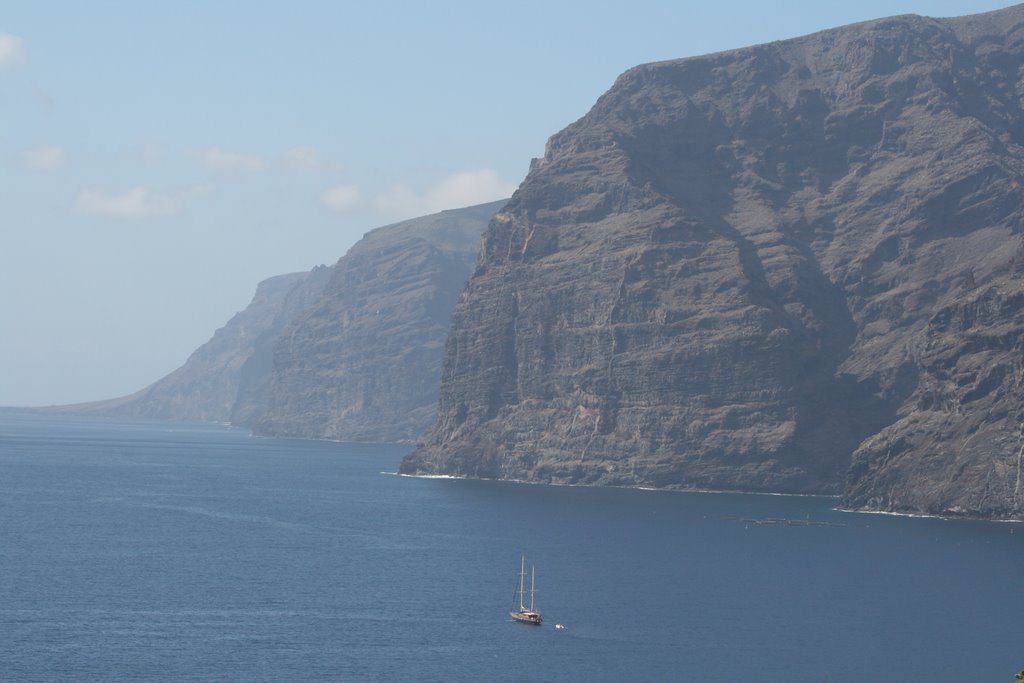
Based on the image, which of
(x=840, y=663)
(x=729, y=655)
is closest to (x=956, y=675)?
(x=840, y=663)

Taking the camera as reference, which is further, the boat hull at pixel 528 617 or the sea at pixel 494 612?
the boat hull at pixel 528 617

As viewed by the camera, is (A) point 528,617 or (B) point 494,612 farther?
(B) point 494,612

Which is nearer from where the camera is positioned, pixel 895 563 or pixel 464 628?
pixel 464 628

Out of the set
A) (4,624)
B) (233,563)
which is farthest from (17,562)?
(4,624)

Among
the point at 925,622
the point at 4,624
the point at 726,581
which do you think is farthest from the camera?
the point at 726,581

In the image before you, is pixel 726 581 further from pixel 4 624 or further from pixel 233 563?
pixel 4 624

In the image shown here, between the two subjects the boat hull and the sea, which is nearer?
the sea

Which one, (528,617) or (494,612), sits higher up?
(528,617)

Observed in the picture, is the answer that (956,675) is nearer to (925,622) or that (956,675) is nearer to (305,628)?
(925,622)

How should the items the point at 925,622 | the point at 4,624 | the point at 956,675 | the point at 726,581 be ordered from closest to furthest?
the point at 956,675 < the point at 4,624 < the point at 925,622 < the point at 726,581
